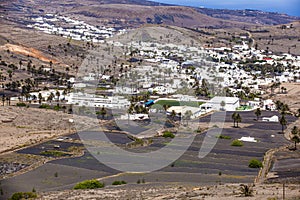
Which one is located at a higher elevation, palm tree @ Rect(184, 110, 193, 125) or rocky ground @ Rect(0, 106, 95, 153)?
palm tree @ Rect(184, 110, 193, 125)

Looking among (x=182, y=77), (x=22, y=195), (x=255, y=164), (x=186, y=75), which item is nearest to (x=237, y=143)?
(x=255, y=164)

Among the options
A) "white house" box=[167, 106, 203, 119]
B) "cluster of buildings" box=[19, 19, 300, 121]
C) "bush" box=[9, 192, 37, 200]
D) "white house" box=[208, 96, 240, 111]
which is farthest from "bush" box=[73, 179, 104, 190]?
"white house" box=[208, 96, 240, 111]

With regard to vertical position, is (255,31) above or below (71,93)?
above

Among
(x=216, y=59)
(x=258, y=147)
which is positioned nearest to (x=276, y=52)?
(x=216, y=59)

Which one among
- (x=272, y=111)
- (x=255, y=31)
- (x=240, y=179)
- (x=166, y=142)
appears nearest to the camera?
(x=240, y=179)

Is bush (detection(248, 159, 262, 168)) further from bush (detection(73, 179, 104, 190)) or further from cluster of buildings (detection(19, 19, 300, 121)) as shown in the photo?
cluster of buildings (detection(19, 19, 300, 121))

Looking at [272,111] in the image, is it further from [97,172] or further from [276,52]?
[276,52]

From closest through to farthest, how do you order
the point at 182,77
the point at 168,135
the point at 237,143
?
the point at 237,143
the point at 168,135
the point at 182,77

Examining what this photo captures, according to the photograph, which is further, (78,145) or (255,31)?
(255,31)

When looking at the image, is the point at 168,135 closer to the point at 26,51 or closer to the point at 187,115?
the point at 187,115

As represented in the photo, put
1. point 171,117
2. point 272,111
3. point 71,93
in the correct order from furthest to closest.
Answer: point 71,93 < point 272,111 < point 171,117
